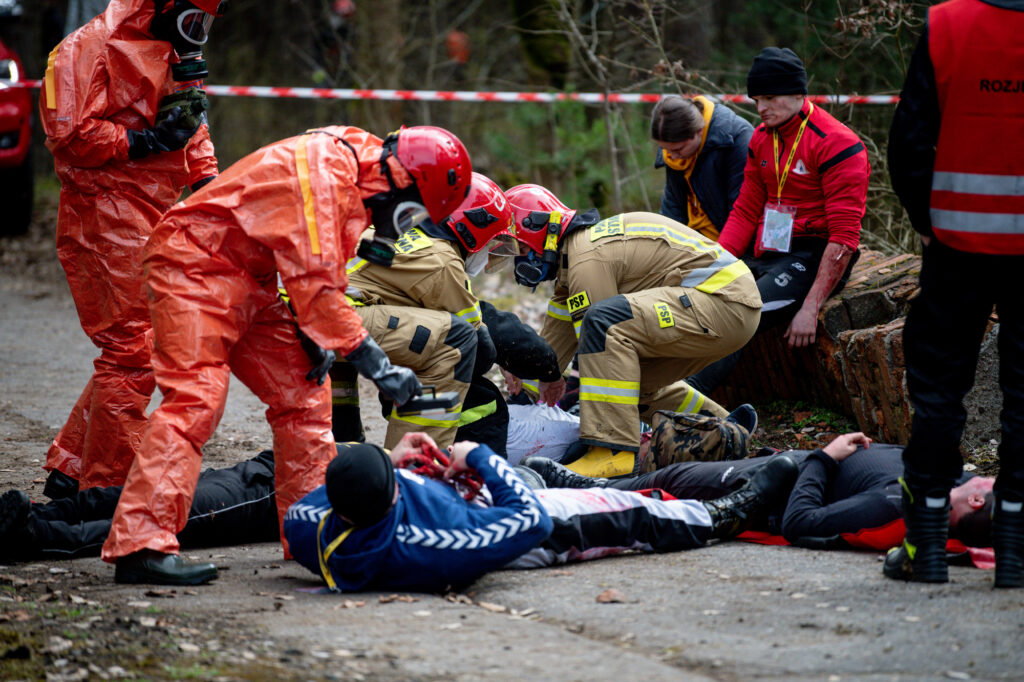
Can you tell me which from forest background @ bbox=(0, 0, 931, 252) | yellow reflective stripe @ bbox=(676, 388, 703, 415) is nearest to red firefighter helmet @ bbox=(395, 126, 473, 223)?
yellow reflective stripe @ bbox=(676, 388, 703, 415)

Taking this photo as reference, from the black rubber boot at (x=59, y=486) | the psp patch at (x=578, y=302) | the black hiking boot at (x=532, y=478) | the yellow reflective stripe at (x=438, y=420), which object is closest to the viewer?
the black hiking boot at (x=532, y=478)

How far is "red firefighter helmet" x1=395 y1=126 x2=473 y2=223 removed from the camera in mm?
3943

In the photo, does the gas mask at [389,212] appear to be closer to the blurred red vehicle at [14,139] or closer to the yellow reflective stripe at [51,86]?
the yellow reflective stripe at [51,86]

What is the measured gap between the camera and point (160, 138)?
482cm

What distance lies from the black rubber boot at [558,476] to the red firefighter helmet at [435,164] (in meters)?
1.47

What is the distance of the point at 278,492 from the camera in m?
4.28

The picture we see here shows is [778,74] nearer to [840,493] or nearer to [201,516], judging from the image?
[840,493]

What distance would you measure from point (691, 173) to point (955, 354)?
11.0 feet

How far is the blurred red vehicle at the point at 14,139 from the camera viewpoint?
10.1 m

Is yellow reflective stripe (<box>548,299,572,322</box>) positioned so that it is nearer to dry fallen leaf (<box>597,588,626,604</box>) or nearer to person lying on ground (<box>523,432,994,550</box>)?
person lying on ground (<box>523,432,994,550</box>)

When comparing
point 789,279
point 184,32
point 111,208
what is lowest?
point 789,279

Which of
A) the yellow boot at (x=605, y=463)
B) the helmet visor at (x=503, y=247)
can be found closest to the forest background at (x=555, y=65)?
the helmet visor at (x=503, y=247)

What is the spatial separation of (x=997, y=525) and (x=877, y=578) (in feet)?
1.38

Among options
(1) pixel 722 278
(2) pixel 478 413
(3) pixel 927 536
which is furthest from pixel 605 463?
(3) pixel 927 536
